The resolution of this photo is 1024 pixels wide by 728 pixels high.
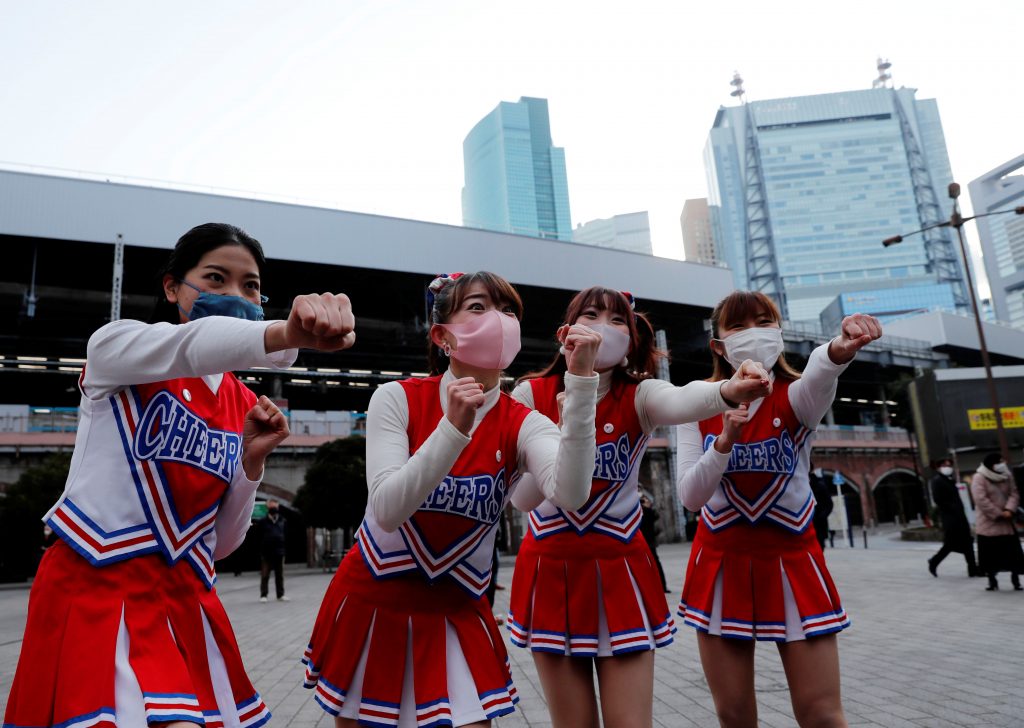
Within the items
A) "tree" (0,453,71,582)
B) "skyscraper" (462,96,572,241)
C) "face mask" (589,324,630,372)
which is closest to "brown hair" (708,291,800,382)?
"face mask" (589,324,630,372)

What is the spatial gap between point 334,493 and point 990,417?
69.0 feet

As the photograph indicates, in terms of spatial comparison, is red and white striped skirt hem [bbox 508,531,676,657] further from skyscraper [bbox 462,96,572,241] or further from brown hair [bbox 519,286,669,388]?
skyscraper [bbox 462,96,572,241]

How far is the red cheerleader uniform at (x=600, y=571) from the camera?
2.72 metres

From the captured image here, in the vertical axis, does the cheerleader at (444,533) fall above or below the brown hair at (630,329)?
below

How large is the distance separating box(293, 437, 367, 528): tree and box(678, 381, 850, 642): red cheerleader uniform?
21.1 meters

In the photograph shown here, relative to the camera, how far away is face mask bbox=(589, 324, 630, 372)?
9.53ft

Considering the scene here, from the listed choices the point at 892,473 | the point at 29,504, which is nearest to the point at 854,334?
the point at 29,504

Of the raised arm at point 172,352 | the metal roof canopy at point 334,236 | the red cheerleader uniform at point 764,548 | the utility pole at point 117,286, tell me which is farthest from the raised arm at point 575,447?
the metal roof canopy at point 334,236

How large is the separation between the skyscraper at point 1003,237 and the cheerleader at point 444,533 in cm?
9689

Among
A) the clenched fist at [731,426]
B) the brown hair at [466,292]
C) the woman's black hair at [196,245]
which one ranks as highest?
the woman's black hair at [196,245]

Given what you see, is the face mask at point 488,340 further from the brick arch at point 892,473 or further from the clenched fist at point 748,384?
the brick arch at point 892,473

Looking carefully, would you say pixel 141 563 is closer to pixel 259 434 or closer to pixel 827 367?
pixel 259 434

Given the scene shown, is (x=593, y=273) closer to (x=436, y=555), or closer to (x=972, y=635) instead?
(x=972, y=635)

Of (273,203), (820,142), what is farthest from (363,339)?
(820,142)
